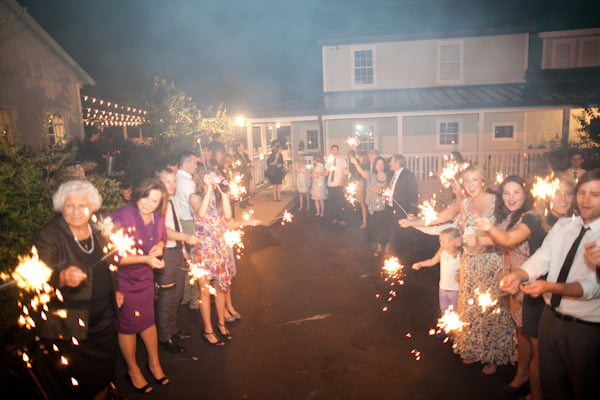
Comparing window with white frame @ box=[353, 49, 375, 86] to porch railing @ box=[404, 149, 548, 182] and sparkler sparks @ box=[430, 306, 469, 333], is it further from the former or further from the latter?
sparkler sparks @ box=[430, 306, 469, 333]

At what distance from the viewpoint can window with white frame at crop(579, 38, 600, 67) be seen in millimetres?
18328

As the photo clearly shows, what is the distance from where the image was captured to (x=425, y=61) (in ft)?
61.2

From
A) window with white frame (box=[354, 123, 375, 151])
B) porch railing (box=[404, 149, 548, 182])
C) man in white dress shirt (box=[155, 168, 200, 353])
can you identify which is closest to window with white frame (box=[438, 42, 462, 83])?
window with white frame (box=[354, 123, 375, 151])

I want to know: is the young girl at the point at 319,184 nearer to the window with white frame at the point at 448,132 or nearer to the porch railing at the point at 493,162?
the porch railing at the point at 493,162

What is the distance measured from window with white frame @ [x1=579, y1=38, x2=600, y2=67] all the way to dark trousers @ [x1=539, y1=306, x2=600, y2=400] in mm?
19782

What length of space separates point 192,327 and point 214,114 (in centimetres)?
1298

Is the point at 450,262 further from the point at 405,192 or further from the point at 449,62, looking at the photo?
the point at 449,62

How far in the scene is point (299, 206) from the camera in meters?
14.5

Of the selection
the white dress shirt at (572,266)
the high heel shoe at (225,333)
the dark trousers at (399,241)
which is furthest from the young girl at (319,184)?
the white dress shirt at (572,266)

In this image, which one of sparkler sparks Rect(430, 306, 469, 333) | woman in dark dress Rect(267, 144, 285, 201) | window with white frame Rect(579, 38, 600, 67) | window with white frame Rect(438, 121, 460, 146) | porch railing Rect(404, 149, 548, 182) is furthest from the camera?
window with white frame Rect(438, 121, 460, 146)

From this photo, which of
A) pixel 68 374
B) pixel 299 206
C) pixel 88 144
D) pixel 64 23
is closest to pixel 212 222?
pixel 68 374

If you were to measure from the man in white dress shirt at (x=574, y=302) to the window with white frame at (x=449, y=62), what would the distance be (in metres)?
17.2

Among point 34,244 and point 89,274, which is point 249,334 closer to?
point 89,274

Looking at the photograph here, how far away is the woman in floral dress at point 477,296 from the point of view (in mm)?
4246
